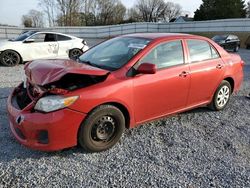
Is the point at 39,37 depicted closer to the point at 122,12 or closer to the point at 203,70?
the point at 203,70

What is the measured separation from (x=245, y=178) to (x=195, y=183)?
0.62m

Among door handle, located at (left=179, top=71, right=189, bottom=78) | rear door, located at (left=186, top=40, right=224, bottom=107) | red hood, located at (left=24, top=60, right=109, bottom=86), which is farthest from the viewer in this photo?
rear door, located at (left=186, top=40, right=224, bottom=107)

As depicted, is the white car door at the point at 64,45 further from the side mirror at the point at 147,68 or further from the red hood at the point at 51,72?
the side mirror at the point at 147,68

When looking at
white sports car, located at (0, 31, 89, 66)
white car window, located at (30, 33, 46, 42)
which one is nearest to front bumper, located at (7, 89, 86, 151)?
white sports car, located at (0, 31, 89, 66)

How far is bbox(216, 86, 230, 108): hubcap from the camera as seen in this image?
16.7 ft

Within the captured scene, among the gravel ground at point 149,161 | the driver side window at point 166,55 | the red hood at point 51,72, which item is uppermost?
the driver side window at point 166,55

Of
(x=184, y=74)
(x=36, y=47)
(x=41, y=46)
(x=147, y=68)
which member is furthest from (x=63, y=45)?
(x=147, y=68)

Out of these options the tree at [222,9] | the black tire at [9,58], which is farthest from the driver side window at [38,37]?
the tree at [222,9]

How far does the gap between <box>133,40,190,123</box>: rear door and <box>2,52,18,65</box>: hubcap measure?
721cm

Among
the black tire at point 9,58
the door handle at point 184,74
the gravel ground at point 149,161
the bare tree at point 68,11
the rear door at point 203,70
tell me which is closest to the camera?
the gravel ground at point 149,161

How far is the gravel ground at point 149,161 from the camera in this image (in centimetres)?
294

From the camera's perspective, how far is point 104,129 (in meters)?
3.51

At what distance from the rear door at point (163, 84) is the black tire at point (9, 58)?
7.19 metres

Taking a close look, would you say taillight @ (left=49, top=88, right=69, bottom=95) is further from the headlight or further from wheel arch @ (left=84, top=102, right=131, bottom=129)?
wheel arch @ (left=84, top=102, right=131, bottom=129)
